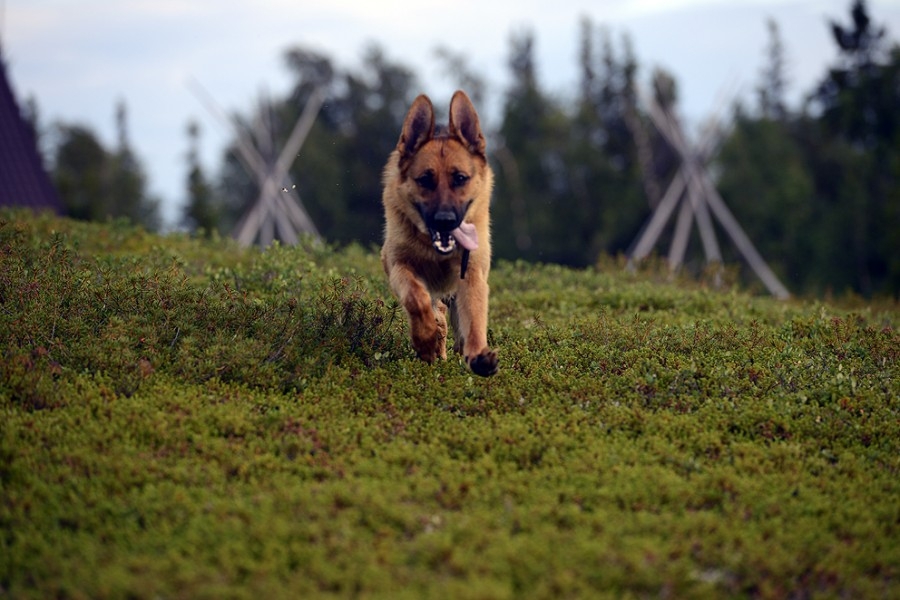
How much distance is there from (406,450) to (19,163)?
24684 mm

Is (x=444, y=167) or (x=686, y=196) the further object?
(x=686, y=196)

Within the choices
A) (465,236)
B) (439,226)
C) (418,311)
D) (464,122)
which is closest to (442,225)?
(439,226)

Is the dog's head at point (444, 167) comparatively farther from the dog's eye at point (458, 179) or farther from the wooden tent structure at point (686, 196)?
the wooden tent structure at point (686, 196)

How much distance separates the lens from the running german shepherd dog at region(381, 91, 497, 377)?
7996 mm

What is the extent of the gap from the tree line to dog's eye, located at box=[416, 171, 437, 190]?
36.2 meters

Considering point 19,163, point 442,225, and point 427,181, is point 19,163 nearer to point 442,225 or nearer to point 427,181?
point 427,181

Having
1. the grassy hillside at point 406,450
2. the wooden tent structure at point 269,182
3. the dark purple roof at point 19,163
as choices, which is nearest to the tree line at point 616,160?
the wooden tent structure at point 269,182

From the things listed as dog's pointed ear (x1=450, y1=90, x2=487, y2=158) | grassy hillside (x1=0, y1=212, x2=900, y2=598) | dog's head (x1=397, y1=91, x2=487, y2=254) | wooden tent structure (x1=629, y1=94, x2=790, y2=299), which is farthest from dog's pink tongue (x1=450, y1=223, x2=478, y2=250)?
wooden tent structure (x1=629, y1=94, x2=790, y2=299)

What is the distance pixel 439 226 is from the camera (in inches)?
316

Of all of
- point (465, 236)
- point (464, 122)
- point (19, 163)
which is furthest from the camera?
point (19, 163)

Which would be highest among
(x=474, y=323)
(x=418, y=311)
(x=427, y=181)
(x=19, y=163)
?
(x=19, y=163)

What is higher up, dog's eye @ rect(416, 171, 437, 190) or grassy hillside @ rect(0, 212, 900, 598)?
dog's eye @ rect(416, 171, 437, 190)

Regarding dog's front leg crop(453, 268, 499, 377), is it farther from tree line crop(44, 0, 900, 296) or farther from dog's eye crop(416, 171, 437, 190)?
tree line crop(44, 0, 900, 296)

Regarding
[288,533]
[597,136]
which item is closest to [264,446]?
[288,533]
